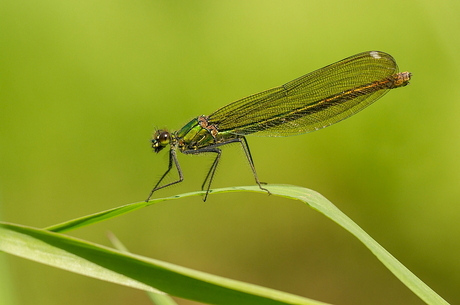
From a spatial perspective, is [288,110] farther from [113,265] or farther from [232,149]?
[113,265]

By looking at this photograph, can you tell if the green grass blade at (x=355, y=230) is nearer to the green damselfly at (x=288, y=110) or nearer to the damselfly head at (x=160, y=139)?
the green damselfly at (x=288, y=110)

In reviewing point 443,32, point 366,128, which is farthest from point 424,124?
point 443,32

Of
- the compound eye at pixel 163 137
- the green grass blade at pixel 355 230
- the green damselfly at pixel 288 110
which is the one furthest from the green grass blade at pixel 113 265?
the compound eye at pixel 163 137

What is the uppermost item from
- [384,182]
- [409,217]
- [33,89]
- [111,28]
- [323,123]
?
[111,28]

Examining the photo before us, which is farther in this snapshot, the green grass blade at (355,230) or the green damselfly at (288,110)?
the green damselfly at (288,110)

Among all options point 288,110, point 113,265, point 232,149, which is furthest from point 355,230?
point 232,149

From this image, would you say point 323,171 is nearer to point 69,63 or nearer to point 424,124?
point 424,124
